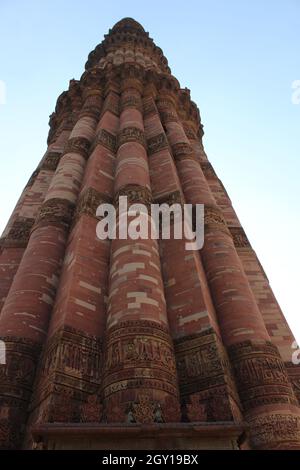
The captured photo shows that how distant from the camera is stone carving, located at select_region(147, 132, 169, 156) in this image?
40.2ft

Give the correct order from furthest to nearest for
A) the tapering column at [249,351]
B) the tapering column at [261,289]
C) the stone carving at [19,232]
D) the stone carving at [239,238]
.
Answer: the stone carving at [239,238], the stone carving at [19,232], the tapering column at [261,289], the tapering column at [249,351]

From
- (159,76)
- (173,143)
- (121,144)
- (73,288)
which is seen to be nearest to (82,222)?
(73,288)

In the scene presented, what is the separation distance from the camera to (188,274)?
738cm

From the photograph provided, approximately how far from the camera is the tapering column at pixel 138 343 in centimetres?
485

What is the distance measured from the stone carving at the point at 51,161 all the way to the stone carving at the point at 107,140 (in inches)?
83.6

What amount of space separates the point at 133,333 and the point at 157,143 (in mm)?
7894

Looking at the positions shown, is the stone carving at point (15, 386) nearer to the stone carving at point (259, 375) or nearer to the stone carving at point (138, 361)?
the stone carving at point (138, 361)

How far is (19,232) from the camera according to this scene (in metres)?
10.3

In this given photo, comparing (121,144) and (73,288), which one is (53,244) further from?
(121,144)

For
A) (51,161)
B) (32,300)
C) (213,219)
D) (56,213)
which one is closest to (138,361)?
(32,300)

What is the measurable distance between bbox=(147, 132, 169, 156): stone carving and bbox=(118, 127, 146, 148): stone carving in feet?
1.33

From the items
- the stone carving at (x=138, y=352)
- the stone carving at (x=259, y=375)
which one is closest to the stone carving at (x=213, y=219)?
the stone carving at (x=259, y=375)
